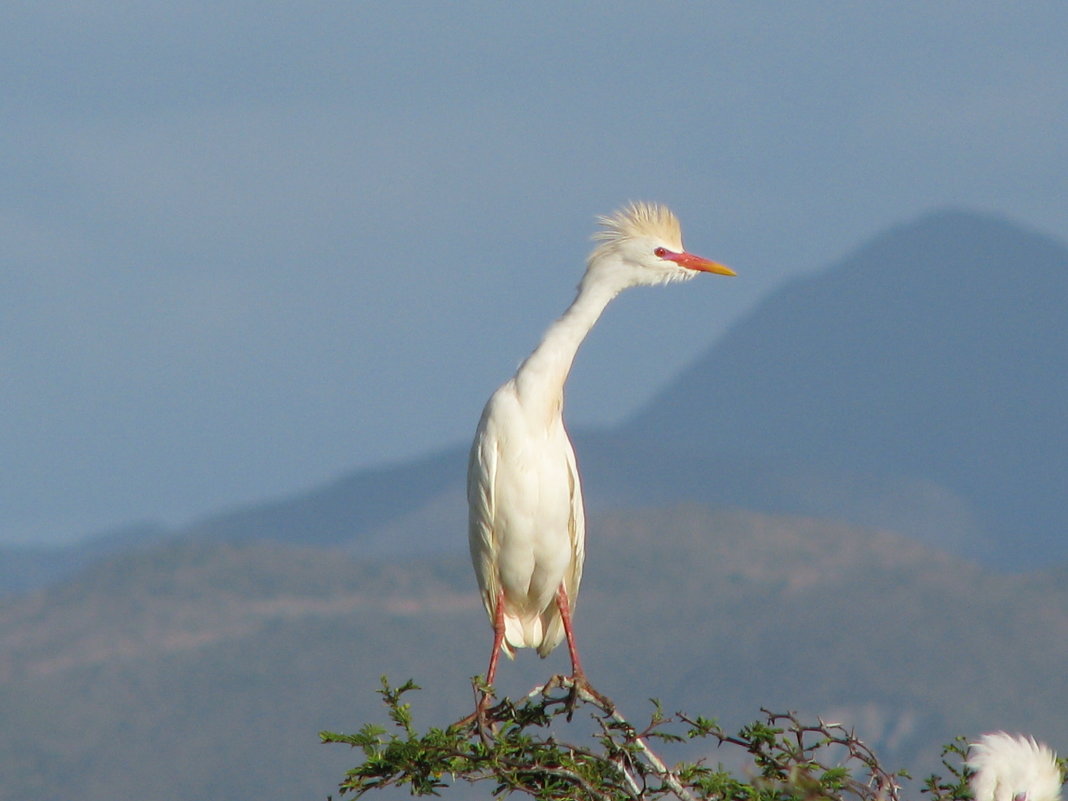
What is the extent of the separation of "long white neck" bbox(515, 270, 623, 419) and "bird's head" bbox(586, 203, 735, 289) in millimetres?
83

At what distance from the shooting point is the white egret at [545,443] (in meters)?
10.3

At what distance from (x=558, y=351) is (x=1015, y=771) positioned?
145 inches

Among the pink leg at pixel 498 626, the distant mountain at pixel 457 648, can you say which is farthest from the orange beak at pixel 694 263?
the distant mountain at pixel 457 648

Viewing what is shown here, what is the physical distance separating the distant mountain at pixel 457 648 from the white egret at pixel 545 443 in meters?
70.3

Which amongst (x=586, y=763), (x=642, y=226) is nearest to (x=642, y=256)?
(x=642, y=226)

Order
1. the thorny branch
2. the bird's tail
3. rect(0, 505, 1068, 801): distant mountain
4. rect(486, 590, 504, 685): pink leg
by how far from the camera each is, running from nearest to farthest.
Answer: the thorny branch → rect(486, 590, 504, 685): pink leg → the bird's tail → rect(0, 505, 1068, 801): distant mountain

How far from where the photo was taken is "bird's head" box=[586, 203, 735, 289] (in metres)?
10.4

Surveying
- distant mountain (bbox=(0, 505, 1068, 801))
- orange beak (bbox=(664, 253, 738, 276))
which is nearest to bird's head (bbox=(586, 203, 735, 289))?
orange beak (bbox=(664, 253, 738, 276))

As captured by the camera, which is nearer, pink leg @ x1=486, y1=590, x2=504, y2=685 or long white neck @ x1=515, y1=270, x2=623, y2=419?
long white neck @ x1=515, y1=270, x2=623, y2=419

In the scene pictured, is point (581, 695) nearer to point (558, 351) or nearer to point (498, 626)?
point (498, 626)

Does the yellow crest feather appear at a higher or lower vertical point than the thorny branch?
higher

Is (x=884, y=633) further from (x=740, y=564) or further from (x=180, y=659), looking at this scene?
(x=180, y=659)

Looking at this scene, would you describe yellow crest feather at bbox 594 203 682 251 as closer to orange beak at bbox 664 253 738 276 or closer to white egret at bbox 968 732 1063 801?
orange beak at bbox 664 253 738 276

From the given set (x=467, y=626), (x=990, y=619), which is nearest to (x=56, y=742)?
(x=467, y=626)
